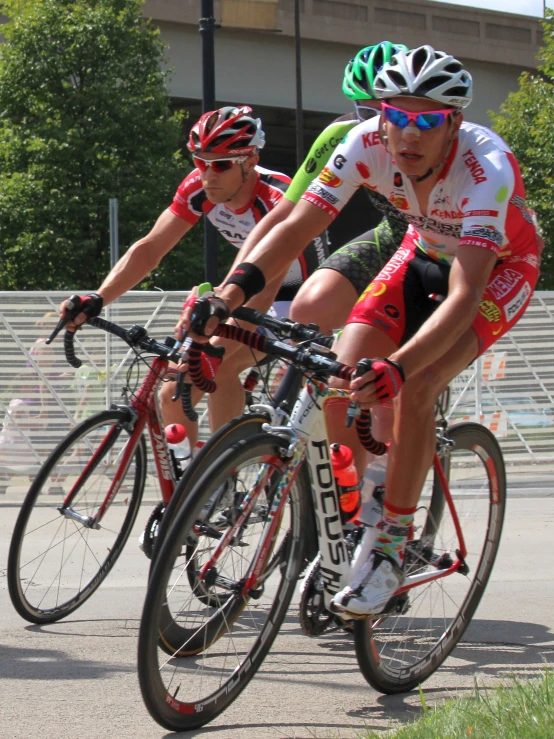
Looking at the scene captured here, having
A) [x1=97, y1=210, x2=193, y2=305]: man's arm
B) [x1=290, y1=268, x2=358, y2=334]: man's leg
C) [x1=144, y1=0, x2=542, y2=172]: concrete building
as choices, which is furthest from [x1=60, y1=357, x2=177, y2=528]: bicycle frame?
[x1=144, y1=0, x2=542, y2=172]: concrete building

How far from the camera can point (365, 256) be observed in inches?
195

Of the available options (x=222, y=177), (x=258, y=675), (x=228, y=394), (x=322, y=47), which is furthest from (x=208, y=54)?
(x=322, y=47)

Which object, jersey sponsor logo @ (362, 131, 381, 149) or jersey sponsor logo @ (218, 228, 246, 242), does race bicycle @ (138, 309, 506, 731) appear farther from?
jersey sponsor logo @ (218, 228, 246, 242)

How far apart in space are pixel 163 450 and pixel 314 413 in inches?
56.2

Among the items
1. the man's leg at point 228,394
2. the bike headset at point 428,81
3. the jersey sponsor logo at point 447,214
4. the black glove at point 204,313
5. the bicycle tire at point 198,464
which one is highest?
the bike headset at point 428,81

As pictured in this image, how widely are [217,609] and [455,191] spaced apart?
63.6 inches

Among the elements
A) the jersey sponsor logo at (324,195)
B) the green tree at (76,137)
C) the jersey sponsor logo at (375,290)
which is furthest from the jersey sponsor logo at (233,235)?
the green tree at (76,137)

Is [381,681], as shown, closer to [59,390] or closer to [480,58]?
[59,390]

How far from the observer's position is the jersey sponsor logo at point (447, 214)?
412 cm

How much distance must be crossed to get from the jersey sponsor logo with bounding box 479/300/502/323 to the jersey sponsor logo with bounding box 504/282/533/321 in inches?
2.1

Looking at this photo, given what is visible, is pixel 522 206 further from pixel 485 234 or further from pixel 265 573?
pixel 265 573

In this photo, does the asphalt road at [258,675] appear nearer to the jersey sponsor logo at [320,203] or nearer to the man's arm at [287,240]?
the man's arm at [287,240]

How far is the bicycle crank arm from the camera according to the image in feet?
16.3

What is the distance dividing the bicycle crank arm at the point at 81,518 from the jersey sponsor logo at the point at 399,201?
184 centimetres
